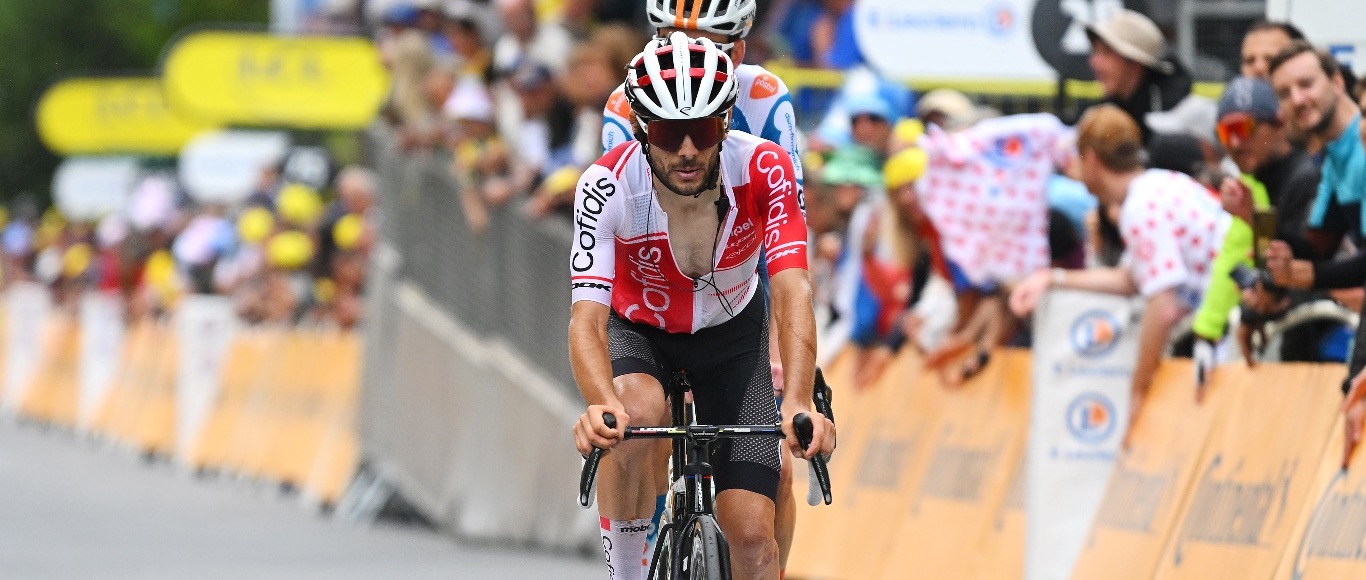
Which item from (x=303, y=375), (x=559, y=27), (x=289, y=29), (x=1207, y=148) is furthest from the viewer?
(x=289, y=29)

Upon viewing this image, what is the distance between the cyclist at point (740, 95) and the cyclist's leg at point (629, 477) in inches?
13.3

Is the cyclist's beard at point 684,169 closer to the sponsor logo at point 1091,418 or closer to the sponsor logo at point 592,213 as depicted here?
the sponsor logo at point 592,213

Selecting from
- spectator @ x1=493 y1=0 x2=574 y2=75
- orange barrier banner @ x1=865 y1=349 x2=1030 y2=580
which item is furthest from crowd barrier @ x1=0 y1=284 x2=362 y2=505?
orange barrier banner @ x1=865 y1=349 x2=1030 y2=580

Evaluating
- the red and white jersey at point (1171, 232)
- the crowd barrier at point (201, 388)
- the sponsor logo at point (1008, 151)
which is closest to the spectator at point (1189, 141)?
the red and white jersey at point (1171, 232)

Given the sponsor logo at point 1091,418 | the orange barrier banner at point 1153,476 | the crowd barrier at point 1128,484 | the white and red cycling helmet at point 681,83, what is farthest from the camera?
the sponsor logo at point 1091,418

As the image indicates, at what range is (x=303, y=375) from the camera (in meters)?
21.2

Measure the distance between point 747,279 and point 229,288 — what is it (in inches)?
700

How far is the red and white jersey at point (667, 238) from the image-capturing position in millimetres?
7211

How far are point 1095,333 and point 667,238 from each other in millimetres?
3173

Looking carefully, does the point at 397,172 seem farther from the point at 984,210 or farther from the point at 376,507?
the point at 984,210

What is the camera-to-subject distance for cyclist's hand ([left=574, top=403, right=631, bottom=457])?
6.67 m

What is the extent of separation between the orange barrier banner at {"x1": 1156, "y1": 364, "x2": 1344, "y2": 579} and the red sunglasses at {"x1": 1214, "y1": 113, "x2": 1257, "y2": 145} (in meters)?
0.87

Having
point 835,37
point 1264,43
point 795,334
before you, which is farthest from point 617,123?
point 835,37

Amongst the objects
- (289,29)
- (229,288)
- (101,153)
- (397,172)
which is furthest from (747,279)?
(101,153)
